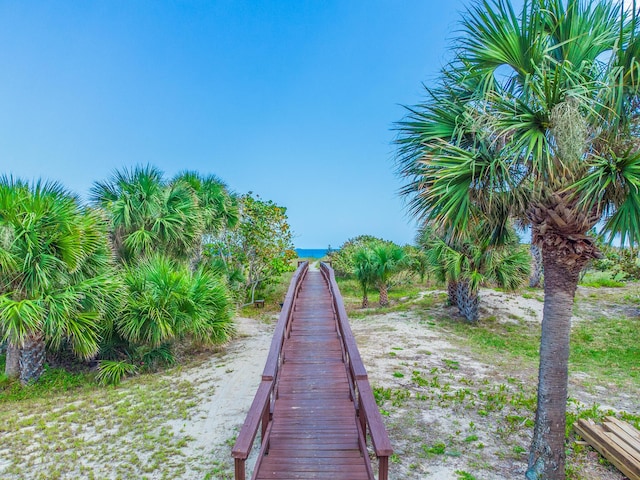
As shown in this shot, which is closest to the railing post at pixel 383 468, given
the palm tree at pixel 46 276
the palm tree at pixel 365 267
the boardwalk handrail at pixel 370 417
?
the boardwalk handrail at pixel 370 417

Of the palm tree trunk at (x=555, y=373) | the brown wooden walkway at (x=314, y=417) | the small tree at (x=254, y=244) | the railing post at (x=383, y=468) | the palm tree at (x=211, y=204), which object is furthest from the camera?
the small tree at (x=254, y=244)

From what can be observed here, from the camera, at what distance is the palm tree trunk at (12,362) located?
9.12 meters

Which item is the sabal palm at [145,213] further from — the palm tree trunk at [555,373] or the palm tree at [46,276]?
the palm tree trunk at [555,373]

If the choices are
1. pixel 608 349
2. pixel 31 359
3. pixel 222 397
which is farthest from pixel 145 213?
pixel 608 349

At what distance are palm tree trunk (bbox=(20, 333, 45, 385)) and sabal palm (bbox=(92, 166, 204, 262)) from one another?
4.52m

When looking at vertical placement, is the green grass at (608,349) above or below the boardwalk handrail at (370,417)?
below

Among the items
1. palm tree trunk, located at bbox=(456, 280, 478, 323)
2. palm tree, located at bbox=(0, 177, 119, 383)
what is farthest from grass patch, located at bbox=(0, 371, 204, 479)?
palm tree trunk, located at bbox=(456, 280, 478, 323)

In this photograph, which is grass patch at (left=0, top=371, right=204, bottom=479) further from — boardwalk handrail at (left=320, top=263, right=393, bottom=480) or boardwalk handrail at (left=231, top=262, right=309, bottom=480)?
boardwalk handrail at (left=320, top=263, right=393, bottom=480)

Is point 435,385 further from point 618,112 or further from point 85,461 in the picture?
point 85,461

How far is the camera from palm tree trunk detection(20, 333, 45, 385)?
8.70 meters

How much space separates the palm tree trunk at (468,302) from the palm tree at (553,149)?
30.7 ft

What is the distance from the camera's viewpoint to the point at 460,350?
409 inches

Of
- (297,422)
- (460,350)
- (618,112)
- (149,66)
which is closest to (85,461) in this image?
(297,422)

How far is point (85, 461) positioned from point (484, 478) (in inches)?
221
